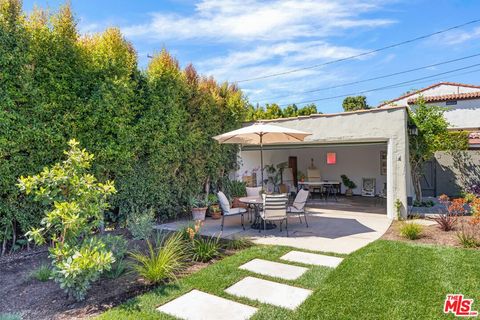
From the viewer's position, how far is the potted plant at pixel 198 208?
Answer: 932 centimetres

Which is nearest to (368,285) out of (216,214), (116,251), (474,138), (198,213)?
(116,251)

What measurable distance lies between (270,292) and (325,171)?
43.9 feet

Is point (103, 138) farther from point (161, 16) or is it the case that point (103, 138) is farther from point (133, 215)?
point (161, 16)

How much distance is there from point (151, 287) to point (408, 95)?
27885mm

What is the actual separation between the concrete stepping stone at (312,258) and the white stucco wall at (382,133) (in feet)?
15.5

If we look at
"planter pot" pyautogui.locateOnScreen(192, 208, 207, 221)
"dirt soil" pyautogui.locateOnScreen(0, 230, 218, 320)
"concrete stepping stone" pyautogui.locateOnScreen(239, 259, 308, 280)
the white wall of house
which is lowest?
"dirt soil" pyautogui.locateOnScreen(0, 230, 218, 320)

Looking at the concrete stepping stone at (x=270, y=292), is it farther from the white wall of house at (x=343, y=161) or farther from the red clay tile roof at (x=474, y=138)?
the red clay tile roof at (x=474, y=138)

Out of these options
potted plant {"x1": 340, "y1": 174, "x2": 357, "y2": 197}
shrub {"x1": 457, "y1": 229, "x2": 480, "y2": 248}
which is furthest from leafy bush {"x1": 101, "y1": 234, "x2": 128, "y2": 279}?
potted plant {"x1": 340, "y1": 174, "x2": 357, "y2": 197}

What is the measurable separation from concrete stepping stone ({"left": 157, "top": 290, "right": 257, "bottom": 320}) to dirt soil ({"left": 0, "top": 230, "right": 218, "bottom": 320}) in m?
0.75

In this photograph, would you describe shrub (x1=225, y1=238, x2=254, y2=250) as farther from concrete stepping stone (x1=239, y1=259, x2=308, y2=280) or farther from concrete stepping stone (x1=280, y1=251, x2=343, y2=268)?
concrete stepping stone (x1=280, y1=251, x2=343, y2=268)

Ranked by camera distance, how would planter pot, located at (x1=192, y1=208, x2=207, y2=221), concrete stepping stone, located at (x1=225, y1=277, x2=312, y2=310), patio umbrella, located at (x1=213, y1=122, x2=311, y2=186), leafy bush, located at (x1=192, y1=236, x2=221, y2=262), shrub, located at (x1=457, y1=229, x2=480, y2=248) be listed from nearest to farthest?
concrete stepping stone, located at (x1=225, y1=277, x2=312, y2=310) → leafy bush, located at (x1=192, y1=236, x2=221, y2=262) → shrub, located at (x1=457, y1=229, x2=480, y2=248) → patio umbrella, located at (x1=213, y1=122, x2=311, y2=186) → planter pot, located at (x1=192, y1=208, x2=207, y2=221)

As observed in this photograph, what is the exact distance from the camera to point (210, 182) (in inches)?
426

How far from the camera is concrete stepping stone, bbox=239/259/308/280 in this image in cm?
469

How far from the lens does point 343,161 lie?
16031mm
